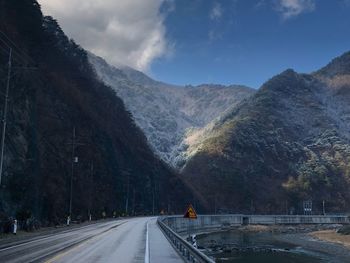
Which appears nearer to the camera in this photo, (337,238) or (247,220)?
(337,238)

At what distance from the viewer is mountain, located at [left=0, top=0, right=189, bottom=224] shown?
4366 centimetres

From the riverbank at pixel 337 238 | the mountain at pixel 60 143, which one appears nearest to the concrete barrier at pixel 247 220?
the mountain at pixel 60 143

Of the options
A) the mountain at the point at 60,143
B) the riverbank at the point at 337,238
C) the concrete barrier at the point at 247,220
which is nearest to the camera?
the mountain at the point at 60,143

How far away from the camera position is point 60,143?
61.5 metres

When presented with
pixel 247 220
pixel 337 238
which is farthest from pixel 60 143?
pixel 247 220

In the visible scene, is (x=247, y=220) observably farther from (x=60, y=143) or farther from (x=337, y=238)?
(x=60, y=143)

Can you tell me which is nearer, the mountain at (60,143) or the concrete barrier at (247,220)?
the mountain at (60,143)

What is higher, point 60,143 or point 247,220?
point 60,143

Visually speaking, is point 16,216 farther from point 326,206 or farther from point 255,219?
point 326,206

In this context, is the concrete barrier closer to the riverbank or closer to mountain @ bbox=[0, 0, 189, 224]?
mountain @ bbox=[0, 0, 189, 224]

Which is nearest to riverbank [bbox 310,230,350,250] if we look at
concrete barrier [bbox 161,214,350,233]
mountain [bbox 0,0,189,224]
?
concrete barrier [bbox 161,214,350,233]

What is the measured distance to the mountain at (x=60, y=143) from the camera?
1719 inches

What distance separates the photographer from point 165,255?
2180cm

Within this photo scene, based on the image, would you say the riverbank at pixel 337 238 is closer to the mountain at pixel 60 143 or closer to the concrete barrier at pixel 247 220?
the concrete barrier at pixel 247 220
